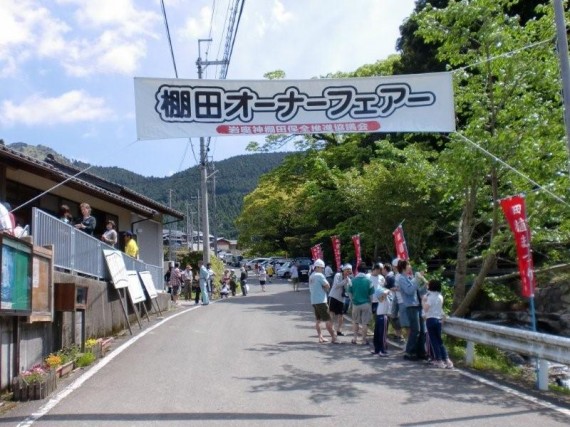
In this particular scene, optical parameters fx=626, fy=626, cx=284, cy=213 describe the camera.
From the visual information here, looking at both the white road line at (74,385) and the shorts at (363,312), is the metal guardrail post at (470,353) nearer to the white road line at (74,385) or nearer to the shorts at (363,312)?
the shorts at (363,312)

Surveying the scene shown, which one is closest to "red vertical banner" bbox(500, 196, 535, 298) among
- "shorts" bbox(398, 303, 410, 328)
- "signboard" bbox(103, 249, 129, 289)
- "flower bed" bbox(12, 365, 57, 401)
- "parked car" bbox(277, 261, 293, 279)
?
"shorts" bbox(398, 303, 410, 328)

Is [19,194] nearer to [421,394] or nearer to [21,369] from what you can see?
[21,369]

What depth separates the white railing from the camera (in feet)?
33.5

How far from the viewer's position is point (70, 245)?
1189 centimetres

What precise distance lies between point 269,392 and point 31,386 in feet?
9.94

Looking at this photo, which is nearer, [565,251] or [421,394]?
[421,394]

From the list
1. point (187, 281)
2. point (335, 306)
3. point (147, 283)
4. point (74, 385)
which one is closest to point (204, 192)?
point (187, 281)

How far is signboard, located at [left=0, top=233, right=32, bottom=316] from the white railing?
87cm

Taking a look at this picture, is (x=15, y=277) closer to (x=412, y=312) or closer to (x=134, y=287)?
(x=412, y=312)

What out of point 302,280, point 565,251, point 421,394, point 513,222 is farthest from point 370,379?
point 302,280

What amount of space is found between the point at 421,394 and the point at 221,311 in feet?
44.6

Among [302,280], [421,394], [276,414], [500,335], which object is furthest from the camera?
[302,280]

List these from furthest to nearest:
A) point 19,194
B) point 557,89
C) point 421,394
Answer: point 19,194 → point 557,89 → point 421,394

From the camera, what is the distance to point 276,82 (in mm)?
9781
